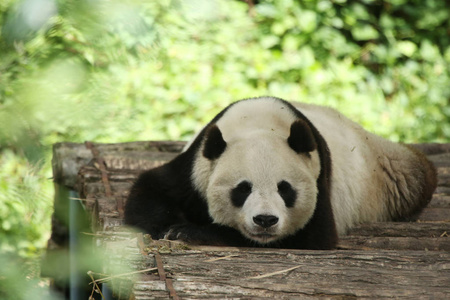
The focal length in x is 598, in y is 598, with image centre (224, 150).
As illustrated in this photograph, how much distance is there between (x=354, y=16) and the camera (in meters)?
8.64

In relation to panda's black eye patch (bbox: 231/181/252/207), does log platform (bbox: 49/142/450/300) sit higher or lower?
lower

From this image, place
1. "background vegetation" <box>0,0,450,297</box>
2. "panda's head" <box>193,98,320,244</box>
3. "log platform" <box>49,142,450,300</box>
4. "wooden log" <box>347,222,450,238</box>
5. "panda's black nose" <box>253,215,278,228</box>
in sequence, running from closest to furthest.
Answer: "log platform" <box>49,142,450,300</box>, "panda's black nose" <box>253,215,278,228</box>, "panda's head" <box>193,98,320,244</box>, "wooden log" <box>347,222,450,238</box>, "background vegetation" <box>0,0,450,297</box>

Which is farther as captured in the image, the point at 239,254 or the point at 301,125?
the point at 301,125

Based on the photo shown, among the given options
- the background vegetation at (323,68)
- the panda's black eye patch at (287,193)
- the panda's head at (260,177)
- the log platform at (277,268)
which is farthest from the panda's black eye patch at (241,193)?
the background vegetation at (323,68)

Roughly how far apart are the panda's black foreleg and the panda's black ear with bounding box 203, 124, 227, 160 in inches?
15.0

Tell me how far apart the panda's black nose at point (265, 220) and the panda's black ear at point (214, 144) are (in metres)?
0.50

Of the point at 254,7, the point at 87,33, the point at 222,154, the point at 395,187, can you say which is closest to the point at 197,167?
the point at 222,154

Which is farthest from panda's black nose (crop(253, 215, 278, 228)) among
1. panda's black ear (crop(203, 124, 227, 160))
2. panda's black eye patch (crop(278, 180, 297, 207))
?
panda's black ear (crop(203, 124, 227, 160))

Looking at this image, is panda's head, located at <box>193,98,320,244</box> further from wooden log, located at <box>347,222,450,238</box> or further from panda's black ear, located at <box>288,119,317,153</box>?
wooden log, located at <box>347,222,450,238</box>

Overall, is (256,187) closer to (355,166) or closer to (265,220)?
(265,220)

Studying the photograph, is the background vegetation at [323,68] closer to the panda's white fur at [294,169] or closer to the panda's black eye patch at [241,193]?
the panda's white fur at [294,169]

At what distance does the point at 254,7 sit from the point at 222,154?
531 cm

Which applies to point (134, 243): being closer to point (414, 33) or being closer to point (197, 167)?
point (197, 167)

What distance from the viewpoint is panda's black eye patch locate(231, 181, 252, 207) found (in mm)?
3021
